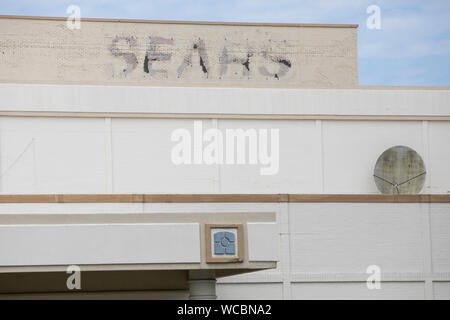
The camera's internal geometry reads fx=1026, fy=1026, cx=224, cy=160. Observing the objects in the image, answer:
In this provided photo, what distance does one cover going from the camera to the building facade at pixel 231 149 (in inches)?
987

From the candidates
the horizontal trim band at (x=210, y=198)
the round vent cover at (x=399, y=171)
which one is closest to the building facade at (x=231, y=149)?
the horizontal trim band at (x=210, y=198)

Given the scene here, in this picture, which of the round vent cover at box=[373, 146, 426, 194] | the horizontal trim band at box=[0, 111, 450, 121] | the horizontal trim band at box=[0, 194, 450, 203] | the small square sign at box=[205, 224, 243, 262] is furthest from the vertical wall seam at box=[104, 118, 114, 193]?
the small square sign at box=[205, 224, 243, 262]

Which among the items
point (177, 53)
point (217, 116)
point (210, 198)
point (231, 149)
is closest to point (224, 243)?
point (210, 198)

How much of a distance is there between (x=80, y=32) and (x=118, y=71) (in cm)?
180

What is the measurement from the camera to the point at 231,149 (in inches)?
1188

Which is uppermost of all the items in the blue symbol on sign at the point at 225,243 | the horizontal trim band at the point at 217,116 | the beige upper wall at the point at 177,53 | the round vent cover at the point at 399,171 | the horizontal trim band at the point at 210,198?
the beige upper wall at the point at 177,53

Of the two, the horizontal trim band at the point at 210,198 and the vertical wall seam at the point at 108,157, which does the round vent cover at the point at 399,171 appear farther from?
the vertical wall seam at the point at 108,157

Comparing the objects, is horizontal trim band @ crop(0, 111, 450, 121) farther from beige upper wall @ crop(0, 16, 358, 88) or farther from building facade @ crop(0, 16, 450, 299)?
beige upper wall @ crop(0, 16, 358, 88)

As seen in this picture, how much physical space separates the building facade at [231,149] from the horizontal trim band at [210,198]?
35 millimetres

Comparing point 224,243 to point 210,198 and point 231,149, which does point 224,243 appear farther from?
point 231,149

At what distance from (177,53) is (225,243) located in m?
13.2

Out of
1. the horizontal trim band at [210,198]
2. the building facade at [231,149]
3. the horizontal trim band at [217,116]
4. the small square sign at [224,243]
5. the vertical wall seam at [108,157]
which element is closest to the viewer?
the small square sign at [224,243]

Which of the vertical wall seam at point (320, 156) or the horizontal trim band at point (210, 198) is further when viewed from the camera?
the vertical wall seam at point (320, 156)

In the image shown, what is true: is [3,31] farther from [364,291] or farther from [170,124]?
[364,291]
